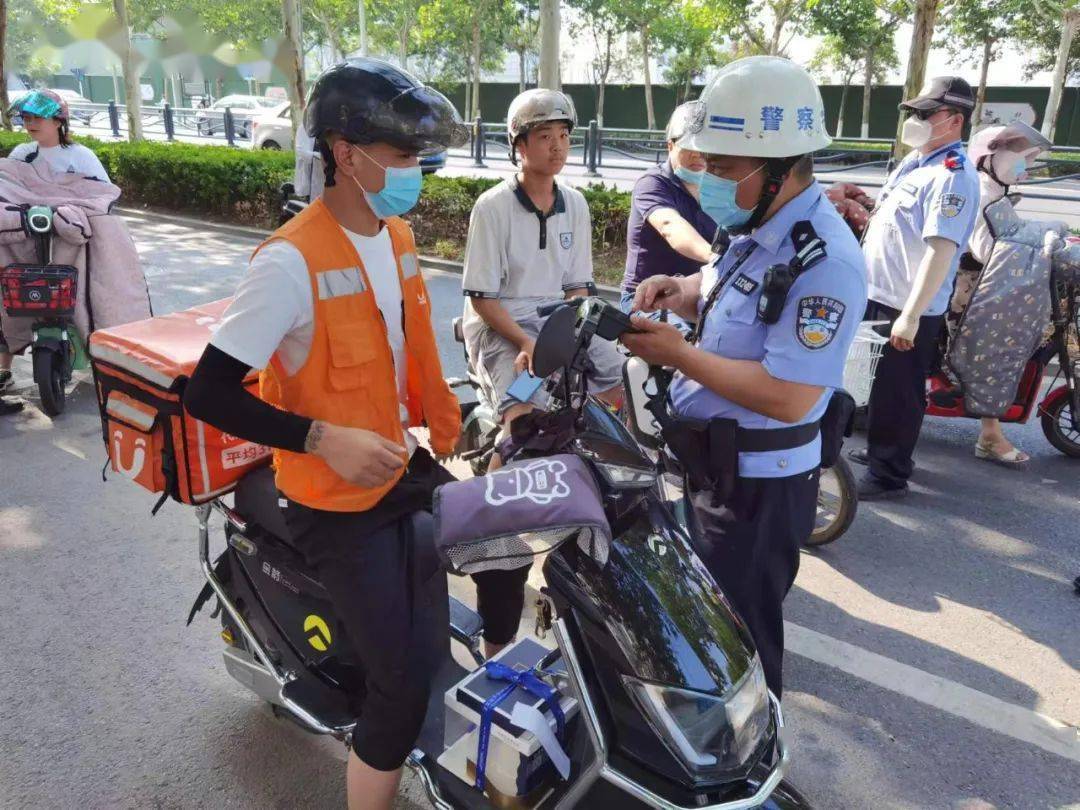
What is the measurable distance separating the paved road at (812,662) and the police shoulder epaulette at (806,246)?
160cm

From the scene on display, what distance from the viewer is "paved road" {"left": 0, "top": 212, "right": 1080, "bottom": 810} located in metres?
2.59

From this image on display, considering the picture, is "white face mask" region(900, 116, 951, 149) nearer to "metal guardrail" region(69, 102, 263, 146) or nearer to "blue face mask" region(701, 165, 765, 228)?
"blue face mask" region(701, 165, 765, 228)

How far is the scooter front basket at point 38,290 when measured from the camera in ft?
17.7

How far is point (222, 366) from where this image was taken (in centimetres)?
176

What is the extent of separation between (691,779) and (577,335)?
904 mm

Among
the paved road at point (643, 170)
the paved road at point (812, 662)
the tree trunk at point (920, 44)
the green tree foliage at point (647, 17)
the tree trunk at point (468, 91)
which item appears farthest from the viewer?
the tree trunk at point (468, 91)

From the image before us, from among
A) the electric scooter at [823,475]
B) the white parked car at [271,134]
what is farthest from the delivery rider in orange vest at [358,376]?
the white parked car at [271,134]

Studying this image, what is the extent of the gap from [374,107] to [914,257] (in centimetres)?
331

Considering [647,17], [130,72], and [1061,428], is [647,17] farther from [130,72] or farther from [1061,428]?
[1061,428]

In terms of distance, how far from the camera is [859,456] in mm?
4949

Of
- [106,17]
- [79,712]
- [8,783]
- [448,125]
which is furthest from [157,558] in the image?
[106,17]

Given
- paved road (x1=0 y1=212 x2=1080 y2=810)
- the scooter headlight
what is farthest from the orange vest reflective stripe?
paved road (x1=0 y1=212 x2=1080 y2=810)

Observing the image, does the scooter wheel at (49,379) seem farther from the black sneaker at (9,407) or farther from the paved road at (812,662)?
the paved road at (812,662)

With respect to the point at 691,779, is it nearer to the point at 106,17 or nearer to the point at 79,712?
the point at 79,712
